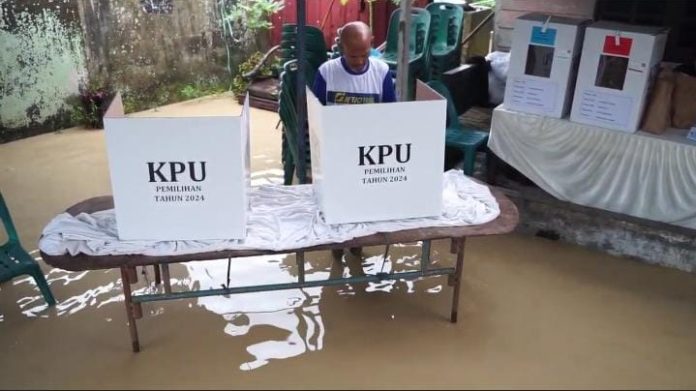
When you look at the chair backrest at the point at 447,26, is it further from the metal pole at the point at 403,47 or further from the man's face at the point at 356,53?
the man's face at the point at 356,53

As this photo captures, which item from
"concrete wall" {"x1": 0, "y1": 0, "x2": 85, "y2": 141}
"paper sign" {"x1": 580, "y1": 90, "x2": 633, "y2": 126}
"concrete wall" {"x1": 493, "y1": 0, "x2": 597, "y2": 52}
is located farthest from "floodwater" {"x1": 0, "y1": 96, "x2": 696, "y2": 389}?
"concrete wall" {"x1": 0, "y1": 0, "x2": 85, "y2": 141}

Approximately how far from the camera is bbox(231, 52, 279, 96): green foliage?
6633mm

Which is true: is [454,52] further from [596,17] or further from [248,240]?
Answer: [248,240]

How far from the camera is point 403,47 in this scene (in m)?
3.25

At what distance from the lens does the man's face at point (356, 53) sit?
2881 mm

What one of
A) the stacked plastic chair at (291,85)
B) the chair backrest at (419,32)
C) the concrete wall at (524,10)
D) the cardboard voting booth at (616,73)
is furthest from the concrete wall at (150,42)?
the cardboard voting booth at (616,73)

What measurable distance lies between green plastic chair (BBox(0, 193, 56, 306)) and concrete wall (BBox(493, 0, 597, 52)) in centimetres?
355

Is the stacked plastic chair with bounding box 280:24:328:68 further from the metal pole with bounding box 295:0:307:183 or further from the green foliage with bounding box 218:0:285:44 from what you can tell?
the green foliage with bounding box 218:0:285:44

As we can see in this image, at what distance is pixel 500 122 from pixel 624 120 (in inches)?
27.9

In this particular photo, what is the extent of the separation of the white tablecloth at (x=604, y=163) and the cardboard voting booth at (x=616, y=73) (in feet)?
0.29

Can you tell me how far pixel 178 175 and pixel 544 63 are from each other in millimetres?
2300

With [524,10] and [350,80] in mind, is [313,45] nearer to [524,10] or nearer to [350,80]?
[350,80]

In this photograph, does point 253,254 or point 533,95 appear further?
point 533,95

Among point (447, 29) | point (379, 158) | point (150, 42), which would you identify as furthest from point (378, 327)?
point (150, 42)
